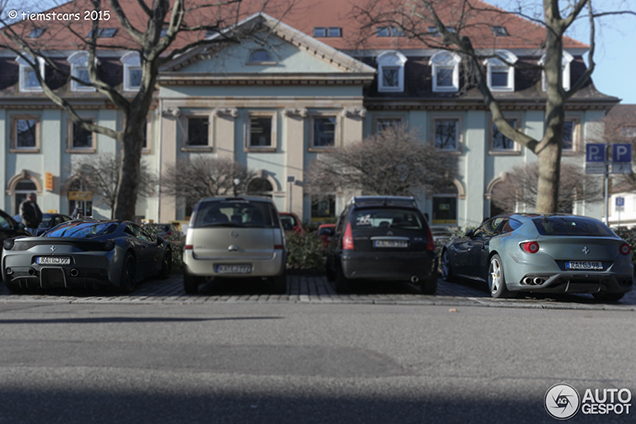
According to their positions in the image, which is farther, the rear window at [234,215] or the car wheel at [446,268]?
the car wheel at [446,268]

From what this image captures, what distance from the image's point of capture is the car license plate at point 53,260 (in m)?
10.1

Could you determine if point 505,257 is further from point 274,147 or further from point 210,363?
point 274,147

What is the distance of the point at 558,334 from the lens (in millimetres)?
7098

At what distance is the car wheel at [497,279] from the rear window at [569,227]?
0.92 m

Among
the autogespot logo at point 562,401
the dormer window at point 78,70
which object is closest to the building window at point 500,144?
the dormer window at point 78,70

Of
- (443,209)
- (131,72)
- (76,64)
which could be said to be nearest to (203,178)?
(131,72)

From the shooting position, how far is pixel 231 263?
34.6 ft

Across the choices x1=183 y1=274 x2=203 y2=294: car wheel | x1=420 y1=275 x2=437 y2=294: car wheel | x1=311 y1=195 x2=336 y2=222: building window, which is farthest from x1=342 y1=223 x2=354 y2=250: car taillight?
x1=311 y1=195 x2=336 y2=222: building window

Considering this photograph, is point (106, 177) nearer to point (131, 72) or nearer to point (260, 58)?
point (131, 72)

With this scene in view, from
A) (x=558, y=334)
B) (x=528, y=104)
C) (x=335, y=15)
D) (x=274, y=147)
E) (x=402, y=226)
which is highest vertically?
(x=335, y=15)

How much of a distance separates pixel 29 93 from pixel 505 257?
121 ft

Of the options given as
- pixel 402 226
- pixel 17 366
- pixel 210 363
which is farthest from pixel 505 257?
pixel 17 366

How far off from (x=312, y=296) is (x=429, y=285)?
6.90 ft

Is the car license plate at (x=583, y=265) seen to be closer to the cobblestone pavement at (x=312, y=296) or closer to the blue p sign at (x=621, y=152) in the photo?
the cobblestone pavement at (x=312, y=296)
